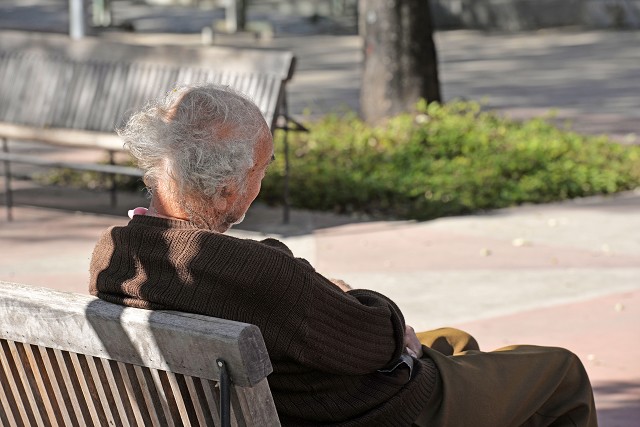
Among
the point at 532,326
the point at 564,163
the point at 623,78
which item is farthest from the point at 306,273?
→ the point at 623,78

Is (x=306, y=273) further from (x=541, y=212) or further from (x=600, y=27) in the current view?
(x=600, y=27)

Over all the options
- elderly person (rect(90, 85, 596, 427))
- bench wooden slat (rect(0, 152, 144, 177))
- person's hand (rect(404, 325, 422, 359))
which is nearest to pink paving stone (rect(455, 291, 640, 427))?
person's hand (rect(404, 325, 422, 359))

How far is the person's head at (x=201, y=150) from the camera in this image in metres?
2.76

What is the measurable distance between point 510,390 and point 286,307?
79cm

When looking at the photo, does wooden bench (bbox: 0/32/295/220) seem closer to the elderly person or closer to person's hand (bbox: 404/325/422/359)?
person's hand (bbox: 404/325/422/359)

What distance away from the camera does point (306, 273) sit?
2.76 meters

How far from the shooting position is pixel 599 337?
558 centimetres

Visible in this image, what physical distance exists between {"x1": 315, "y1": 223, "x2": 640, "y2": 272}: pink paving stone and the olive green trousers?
11.5ft

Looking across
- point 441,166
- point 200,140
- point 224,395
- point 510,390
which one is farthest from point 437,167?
point 224,395

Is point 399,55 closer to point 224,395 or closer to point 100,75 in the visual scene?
point 100,75

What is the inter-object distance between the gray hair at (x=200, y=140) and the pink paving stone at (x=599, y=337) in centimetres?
240

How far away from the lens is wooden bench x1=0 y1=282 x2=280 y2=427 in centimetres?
237

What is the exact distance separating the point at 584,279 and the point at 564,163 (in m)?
2.87

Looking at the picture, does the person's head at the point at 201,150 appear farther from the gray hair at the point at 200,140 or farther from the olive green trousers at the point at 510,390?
the olive green trousers at the point at 510,390
